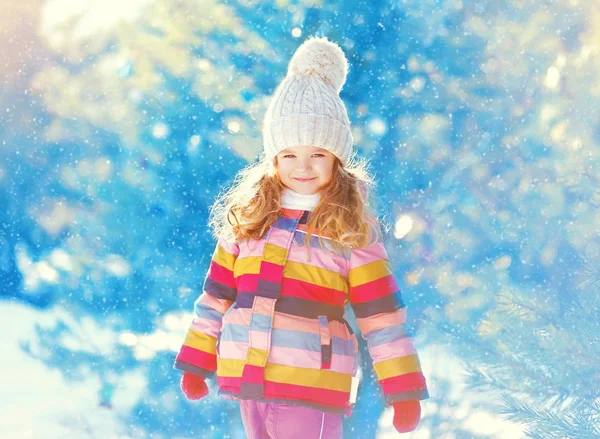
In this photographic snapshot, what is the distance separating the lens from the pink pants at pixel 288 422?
1.31m

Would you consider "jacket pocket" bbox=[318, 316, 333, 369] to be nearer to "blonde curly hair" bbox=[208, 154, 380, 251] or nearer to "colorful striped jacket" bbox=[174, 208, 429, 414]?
"colorful striped jacket" bbox=[174, 208, 429, 414]

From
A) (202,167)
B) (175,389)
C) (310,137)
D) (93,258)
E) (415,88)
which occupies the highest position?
(415,88)

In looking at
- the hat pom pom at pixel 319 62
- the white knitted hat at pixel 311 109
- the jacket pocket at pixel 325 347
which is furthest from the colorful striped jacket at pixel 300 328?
the hat pom pom at pixel 319 62

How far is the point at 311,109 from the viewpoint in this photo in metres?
1.45

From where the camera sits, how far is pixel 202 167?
209 cm

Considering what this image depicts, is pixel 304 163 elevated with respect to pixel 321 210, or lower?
elevated

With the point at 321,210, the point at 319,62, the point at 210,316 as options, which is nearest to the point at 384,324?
the point at 321,210

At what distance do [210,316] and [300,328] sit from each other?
0.76ft

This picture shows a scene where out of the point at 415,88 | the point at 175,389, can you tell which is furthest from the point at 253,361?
the point at 415,88

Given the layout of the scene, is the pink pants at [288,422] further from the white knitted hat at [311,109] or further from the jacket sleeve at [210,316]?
the white knitted hat at [311,109]

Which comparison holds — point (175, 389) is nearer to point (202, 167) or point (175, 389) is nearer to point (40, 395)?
point (40, 395)

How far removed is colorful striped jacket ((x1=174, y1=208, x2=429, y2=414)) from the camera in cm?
130

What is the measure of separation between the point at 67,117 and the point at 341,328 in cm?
118

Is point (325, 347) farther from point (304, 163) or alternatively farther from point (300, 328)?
point (304, 163)
